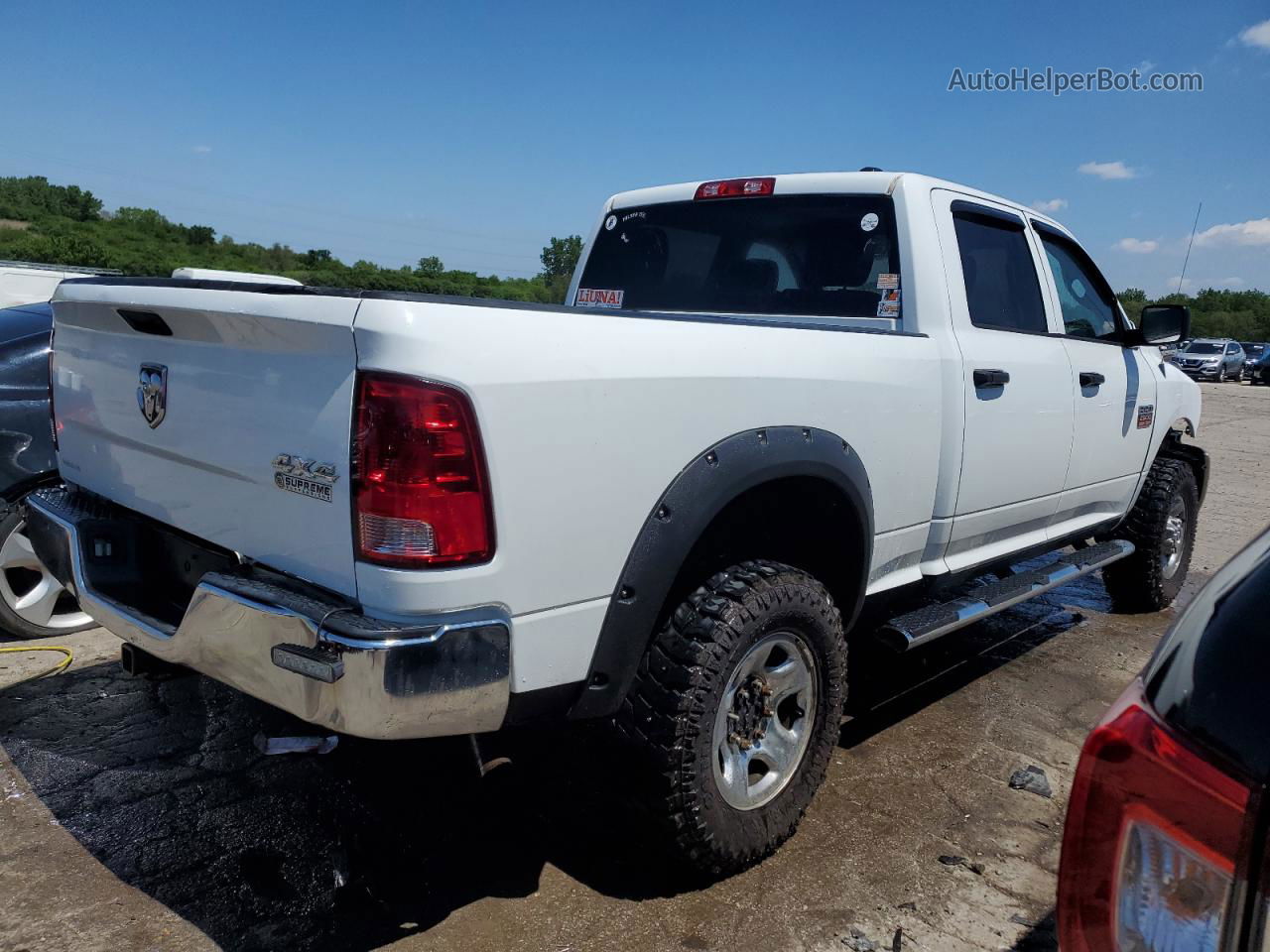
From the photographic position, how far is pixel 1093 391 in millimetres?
4223

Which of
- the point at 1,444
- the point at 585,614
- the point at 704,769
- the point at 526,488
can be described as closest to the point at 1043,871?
the point at 704,769

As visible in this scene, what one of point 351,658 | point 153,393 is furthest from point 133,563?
point 351,658

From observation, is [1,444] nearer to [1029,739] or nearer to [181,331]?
[181,331]

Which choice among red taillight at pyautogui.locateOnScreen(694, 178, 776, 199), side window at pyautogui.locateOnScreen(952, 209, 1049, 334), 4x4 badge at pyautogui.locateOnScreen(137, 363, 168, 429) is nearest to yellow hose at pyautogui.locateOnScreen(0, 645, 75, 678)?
4x4 badge at pyautogui.locateOnScreen(137, 363, 168, 429)

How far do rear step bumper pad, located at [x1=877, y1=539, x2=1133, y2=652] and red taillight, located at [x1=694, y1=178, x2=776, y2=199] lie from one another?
5.83 feet

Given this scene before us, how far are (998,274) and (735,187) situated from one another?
113cm

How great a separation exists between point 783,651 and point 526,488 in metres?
1.12

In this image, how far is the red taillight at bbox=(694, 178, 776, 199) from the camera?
383cm

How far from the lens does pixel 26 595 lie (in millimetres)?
4086

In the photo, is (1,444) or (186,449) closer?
(186,449)

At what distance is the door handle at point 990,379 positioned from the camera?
11.0ft

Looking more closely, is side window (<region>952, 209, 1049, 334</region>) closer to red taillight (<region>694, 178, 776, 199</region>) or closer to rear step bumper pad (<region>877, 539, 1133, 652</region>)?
red taillight (<region>694, 178, 776, 199</region>)

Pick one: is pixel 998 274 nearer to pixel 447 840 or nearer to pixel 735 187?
pixel 735 187

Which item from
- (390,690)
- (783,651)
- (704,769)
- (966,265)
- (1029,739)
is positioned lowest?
(1029,739)
